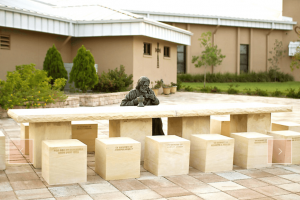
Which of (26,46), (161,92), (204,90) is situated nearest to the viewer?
(26,46)

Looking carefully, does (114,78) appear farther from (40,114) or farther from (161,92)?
(40,114)

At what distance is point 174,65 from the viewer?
22.2 m

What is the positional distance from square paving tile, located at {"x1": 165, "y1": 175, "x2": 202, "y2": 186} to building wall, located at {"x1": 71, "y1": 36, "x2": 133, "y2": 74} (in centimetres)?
1277

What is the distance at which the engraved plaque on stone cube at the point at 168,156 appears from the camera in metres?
5.05

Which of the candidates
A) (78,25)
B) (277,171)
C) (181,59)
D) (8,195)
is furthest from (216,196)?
(181,59)

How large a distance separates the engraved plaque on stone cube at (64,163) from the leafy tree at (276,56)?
3085 cm

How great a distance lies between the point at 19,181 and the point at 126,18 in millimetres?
13099

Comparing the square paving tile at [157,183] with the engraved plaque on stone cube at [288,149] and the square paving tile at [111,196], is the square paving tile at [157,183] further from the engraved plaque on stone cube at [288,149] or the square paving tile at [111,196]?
the engraved plaque on stone cube at [288,149]

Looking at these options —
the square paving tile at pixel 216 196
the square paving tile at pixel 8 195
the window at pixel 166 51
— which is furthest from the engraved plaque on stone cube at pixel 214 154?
the window at pixel 166 51

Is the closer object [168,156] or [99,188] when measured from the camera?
[99,188]

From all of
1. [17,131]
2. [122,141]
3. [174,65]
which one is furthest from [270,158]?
[174,65]

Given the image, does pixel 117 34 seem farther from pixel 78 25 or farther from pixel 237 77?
pixel 237 77

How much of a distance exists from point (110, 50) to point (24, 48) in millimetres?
4159

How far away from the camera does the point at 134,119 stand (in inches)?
227
